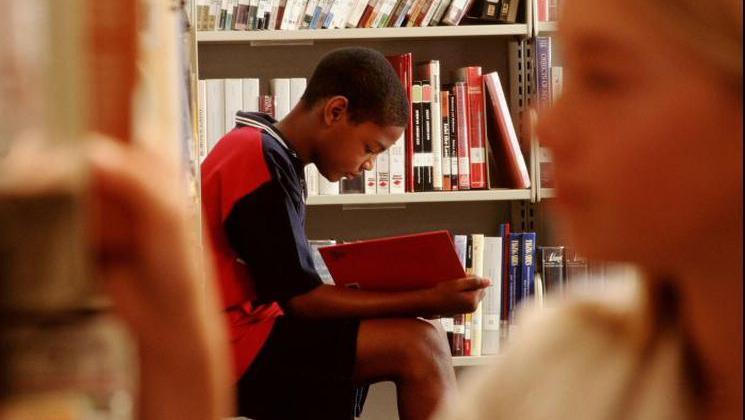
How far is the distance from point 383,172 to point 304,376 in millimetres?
734

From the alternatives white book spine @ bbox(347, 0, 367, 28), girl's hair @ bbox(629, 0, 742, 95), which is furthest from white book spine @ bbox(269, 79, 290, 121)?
girl's hair @ bbox(629, 0, 742, 95)

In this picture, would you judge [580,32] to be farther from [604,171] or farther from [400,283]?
[400,283]

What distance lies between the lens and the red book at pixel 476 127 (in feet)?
8.65

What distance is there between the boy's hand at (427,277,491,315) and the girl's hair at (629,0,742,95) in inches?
67.1

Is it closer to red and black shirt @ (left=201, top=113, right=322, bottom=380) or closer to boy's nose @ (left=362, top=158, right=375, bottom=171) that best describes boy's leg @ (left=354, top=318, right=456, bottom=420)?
red and black shirt @ (left=201, top=113, right=322, bottom=380)

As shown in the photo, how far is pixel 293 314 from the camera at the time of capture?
2.10 meters

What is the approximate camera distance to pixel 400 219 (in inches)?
114

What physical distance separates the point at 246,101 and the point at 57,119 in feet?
7.88

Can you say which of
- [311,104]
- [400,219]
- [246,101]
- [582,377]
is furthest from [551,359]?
[400,219]

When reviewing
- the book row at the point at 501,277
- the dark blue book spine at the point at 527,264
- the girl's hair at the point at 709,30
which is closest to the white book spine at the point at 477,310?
the book row at the point at 501,277

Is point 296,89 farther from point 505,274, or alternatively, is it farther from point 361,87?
point 505,274

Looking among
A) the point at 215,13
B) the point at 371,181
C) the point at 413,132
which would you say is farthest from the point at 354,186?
the point at 215,13

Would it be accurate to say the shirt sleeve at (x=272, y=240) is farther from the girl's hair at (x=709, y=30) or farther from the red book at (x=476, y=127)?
the girl's hair at (x=709, y=30)

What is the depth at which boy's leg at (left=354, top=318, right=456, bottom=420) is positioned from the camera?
6.69 feet
